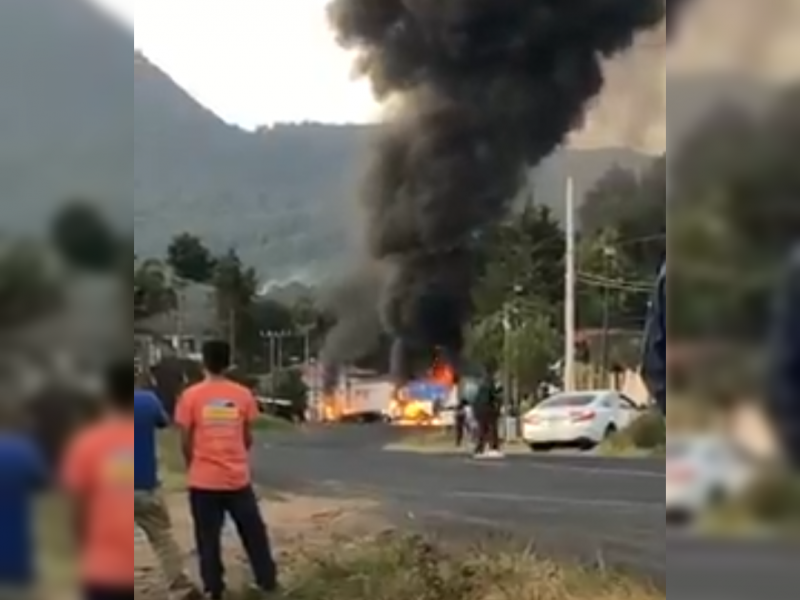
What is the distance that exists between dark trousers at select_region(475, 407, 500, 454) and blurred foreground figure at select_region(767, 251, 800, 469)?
3.61 ft

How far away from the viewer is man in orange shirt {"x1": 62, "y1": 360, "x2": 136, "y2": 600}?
6.04ft

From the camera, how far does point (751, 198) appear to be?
4.98ft

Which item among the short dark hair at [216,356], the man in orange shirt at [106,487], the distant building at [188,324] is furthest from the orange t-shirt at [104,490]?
the short dark hair at [216,356]

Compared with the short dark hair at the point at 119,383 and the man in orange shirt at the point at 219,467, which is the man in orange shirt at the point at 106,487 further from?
the man in orange shirt at the point at 219,467

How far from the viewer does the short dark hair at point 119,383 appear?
1.89m

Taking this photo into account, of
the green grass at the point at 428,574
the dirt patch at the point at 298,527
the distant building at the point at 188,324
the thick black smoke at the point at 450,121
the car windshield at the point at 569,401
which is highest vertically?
the thick black smoke at the point at 450,121

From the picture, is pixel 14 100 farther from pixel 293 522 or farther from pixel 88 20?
pixel 293 522

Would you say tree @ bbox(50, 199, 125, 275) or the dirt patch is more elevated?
tree @ bbox(50, 199, 125, 275)

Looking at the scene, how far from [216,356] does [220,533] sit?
35 centimetres

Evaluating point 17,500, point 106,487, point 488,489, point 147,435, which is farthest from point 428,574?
point 17,500

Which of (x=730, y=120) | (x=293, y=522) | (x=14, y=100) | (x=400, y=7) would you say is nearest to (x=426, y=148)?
(x=400, y=7)

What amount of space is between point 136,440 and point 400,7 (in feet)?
3.34

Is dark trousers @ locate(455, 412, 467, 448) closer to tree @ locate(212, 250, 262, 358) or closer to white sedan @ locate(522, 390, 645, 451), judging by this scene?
white sedan @ locate(522, 390, 645, 451)

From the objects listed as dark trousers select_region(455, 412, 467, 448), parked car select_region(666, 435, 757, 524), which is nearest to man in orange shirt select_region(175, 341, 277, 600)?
dark trousers select_region(455, 412, 467, 448)
